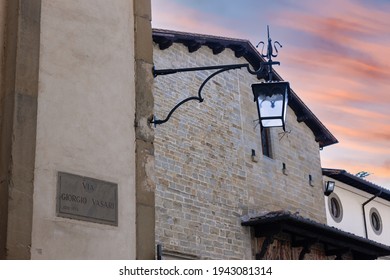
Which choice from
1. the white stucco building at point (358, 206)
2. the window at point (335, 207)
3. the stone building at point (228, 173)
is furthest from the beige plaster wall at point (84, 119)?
the window at point (335, 207)

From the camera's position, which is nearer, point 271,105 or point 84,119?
point 84,119

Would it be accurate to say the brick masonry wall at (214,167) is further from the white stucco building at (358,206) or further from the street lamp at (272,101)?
the street lamp at (272,101)

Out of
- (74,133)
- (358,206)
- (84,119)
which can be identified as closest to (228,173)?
(358,206)

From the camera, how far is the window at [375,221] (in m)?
22.5

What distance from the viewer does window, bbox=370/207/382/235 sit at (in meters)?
22.5

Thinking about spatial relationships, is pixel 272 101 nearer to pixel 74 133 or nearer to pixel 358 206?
pixel 74 133

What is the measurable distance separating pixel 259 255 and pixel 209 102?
335cm

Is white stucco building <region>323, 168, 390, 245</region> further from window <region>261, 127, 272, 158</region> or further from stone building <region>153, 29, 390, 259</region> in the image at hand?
window <region>261, 127, 272, 158</region>

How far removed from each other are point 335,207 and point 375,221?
8.46ft

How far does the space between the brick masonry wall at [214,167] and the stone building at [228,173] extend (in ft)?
0.07

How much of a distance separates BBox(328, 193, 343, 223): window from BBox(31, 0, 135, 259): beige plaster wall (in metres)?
13.9

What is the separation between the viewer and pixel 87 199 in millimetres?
6375

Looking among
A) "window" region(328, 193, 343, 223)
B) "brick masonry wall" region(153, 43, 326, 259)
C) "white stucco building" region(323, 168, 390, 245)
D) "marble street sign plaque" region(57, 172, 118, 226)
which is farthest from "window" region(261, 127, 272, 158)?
"marble street sign plaque" region(57, 172, 118, 226)

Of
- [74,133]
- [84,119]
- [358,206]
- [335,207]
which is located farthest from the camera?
[358,206]
